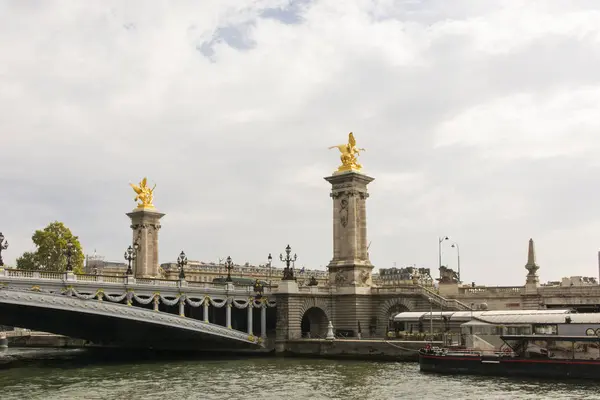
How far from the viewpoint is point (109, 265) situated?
504ft

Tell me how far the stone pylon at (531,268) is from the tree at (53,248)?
147 feet

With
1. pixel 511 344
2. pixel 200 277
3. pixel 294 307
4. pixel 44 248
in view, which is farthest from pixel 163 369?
pixel 200 277

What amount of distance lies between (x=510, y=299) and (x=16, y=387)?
3696 centimetres

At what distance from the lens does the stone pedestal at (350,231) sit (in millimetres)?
65250

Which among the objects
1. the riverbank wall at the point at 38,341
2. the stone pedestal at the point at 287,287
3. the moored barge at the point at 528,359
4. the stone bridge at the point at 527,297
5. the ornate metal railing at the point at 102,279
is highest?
the ornate metal railing at the point at 102,279

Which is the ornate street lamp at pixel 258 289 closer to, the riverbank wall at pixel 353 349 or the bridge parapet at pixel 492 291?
the riverbank wall at pixel 353 349

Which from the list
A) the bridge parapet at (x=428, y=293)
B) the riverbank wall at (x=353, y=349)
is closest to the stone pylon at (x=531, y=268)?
the bridge parapet at (x=428, y=293)

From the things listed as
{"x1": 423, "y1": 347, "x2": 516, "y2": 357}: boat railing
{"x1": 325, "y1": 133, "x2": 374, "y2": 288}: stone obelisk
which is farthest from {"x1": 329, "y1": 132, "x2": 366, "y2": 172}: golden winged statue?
{"x1": 423, "y1": 347, "x2": 516, "y2": 357}: boat railing

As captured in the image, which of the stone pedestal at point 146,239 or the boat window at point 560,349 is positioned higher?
the stone pedestal at point 146,239

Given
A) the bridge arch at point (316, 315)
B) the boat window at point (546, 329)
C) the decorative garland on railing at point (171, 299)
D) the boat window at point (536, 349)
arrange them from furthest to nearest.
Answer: the bridge arch at point (316, 315) → the decorative garland on railing at point (171, 299) → the boat window at point (546, 329) → the boat window at point (536, 349)

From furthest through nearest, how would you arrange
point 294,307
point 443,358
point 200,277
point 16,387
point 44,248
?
point 200,277, point 44,248, point 294,307, point 443,358, point 16,387

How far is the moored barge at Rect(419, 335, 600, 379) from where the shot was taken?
39.9 metres

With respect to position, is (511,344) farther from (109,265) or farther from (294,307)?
(109,265)

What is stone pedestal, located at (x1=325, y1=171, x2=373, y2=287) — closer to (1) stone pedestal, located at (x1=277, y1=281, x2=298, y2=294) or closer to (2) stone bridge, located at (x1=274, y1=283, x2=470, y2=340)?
(2) stone bridge, located at (x1=274, y1=283, x2=470, y2=340)
